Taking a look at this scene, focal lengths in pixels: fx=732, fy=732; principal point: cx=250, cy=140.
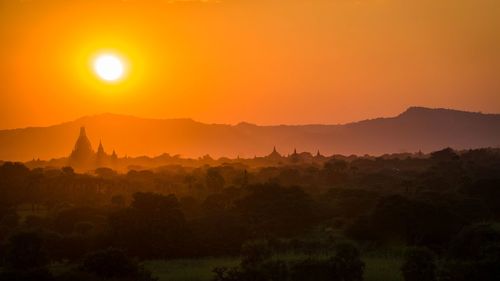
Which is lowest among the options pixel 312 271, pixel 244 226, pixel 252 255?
pixel 312 271

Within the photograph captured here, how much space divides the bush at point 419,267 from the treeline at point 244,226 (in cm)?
4

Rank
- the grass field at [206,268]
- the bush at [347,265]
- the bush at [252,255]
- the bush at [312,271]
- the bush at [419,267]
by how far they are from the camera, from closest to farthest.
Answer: the bush at [419,267]
the bush at [252,255]
the bush at [312,271]
the bush at [347,265]
the grass field at [206,268]

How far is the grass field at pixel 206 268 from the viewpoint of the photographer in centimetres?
3572

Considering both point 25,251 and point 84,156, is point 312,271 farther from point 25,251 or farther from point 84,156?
point 84,156

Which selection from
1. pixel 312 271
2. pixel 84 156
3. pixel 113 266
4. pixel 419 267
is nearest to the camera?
pixel 113 266

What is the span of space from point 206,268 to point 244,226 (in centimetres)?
1176

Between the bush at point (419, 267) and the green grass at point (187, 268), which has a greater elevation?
the bush at point (419, 267)

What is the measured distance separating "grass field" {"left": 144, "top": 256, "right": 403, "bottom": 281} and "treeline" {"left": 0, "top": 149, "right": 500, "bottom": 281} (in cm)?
196

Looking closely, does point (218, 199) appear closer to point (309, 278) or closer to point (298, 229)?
point (298, 229)

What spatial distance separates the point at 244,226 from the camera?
51.0m

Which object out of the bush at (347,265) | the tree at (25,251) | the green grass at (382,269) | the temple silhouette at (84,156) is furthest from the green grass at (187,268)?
the temple silhouette at (84,156)

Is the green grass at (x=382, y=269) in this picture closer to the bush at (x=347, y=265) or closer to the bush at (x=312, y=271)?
the bush at (x=347, y=265)

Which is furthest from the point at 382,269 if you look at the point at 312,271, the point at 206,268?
the point at 206,268

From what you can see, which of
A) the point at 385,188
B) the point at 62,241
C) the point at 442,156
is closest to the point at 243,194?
the point at 385,188
